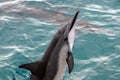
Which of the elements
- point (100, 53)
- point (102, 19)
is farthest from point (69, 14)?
point (100, 53)

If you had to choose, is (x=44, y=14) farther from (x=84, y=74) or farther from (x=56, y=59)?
(x=56, y=59)

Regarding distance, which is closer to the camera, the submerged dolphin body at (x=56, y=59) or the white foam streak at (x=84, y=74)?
the submerged dolphin body at (x=56, y=59)

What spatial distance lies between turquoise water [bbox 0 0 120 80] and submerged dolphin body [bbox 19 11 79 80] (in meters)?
1.34

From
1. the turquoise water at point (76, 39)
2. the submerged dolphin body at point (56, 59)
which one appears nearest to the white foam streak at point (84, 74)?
the turquoise water at point (76, 39)

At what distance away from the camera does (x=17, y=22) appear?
8.93 metres

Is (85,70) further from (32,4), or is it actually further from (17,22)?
(32,4)

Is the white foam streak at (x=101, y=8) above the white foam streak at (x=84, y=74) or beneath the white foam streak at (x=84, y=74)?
above

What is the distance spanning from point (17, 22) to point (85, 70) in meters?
2.77

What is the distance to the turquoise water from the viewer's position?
704 centimetres

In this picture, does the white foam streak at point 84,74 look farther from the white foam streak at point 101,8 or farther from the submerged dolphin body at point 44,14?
the white foam streak at point 101,8

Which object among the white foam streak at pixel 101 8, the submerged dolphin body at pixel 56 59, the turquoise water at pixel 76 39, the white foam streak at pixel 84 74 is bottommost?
the white foam streak at pixel 84 74

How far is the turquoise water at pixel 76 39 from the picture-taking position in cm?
704

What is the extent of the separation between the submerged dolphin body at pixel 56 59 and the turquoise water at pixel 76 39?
4.40 feet

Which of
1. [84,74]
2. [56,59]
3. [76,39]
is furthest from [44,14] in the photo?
[56,59]
